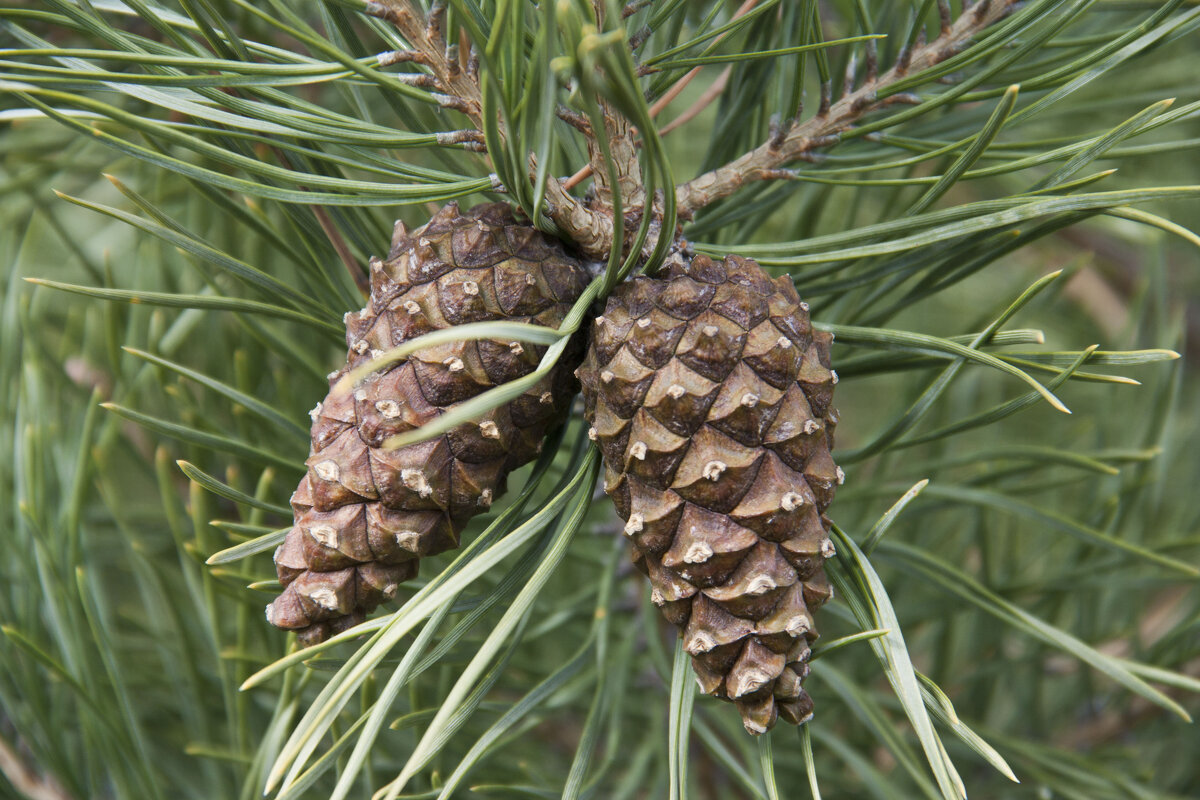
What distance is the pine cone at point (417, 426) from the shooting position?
52cm

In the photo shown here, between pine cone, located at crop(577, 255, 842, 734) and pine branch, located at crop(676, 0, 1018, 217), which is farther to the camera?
pine branch, located at crop(676, 0, 1018, 217)

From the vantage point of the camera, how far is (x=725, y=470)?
50 cm

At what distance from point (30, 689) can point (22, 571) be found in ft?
0.34

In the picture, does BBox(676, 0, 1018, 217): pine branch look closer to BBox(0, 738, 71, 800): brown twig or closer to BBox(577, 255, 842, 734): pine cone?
BBox(577, 255, 842, 734): pine cone

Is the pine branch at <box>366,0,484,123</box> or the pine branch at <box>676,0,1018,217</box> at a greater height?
the pine branch at <box>366,0,484,123</box>

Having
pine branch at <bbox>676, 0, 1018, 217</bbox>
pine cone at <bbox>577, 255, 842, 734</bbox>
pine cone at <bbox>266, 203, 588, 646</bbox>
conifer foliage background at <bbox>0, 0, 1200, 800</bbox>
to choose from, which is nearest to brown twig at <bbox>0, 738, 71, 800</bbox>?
conifer foliage background at <bbox>0, 0, 1200, 800</bbox>

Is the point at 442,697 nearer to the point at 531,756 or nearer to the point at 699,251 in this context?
the point at 531,756

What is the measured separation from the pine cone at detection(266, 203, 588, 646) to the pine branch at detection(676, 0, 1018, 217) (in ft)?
0.46

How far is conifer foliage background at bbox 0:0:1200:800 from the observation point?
20.2 inches

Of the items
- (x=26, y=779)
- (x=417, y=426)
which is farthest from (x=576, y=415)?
(x=26, y=779)

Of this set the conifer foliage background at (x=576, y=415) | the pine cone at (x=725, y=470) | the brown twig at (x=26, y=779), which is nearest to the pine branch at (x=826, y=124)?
the conifer foliage background at (x=576, y=415)

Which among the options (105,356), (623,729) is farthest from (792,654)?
(105,356)

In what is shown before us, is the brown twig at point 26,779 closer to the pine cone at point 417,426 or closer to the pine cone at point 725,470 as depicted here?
the pine cone at point 417,426

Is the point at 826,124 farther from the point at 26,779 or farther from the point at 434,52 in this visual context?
the point at 26,779
